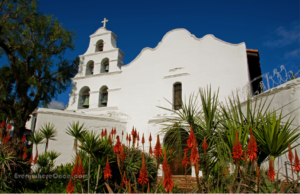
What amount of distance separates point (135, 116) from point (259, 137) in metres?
9.25

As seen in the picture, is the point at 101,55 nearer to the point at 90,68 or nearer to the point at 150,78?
the point at 90,68

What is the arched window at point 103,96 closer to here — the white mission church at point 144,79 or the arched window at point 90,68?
the white mission church at point 144,79

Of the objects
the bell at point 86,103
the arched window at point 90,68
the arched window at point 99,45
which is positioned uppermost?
the arched window at point 99,45

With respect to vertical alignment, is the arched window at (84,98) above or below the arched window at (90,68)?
below

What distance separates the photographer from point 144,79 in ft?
42.0

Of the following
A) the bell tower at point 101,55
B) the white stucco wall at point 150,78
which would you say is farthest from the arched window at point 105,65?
the white stucco wall at point 150,78

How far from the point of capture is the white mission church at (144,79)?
34.7ft

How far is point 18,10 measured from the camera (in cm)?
1272

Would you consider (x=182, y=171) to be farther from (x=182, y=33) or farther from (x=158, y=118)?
(x=182, y=33)

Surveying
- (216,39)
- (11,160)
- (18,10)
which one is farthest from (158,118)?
(18,10)

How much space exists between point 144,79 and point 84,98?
4.74 meters

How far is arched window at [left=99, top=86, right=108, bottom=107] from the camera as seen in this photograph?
13.6 metres

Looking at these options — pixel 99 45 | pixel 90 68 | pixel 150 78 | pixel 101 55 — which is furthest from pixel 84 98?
pixel 150 78

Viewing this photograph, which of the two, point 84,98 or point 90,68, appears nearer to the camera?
point 84,98
